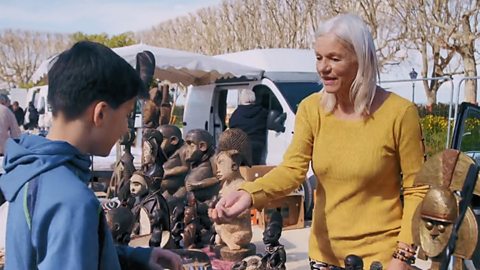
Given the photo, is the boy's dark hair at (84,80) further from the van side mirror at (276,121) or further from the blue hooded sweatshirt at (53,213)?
the van side mirror at (276,121)

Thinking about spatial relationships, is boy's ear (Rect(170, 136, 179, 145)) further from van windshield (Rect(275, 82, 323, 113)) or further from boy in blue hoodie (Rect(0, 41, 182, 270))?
boy in blue hoodie (Rect(0, 41, 182, 270))

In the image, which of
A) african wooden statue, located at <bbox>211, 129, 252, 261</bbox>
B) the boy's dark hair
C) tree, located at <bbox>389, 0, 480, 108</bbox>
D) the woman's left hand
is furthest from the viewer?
tree, located at <bbox>389, 0, 480, 108</bbox>

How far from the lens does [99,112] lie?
50.3 inches

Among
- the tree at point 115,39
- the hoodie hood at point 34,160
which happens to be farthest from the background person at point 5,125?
the tree at point 115,39

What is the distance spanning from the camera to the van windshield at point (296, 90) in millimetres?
8109

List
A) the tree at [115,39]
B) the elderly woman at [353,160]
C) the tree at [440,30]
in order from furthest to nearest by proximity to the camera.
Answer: the tree at [115,39]
the tree at [440,30]
the elderly woman at [353,160]

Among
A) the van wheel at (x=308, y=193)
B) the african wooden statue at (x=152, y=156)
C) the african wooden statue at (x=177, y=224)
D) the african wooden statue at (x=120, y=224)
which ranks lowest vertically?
the van wheel at (x=308, y=193)

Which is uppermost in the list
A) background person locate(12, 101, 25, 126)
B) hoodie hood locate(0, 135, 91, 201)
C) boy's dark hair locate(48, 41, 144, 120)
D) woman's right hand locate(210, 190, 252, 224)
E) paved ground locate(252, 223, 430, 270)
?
boy's dark hair locate(48, 41, 144, 120)

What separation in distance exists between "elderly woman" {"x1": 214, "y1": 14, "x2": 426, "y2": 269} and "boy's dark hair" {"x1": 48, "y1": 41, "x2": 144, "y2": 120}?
0.65 metres

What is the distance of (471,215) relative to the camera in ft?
4.27

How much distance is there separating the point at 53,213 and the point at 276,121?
6747 millimetres

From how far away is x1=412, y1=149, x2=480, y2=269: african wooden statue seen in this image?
1269 millimetres

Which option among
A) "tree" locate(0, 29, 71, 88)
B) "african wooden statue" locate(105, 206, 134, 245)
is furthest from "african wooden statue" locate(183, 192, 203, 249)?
"tree" locate(0, 29, 71, 88)

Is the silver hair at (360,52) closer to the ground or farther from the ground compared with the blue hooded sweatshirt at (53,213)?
farther from the ground
